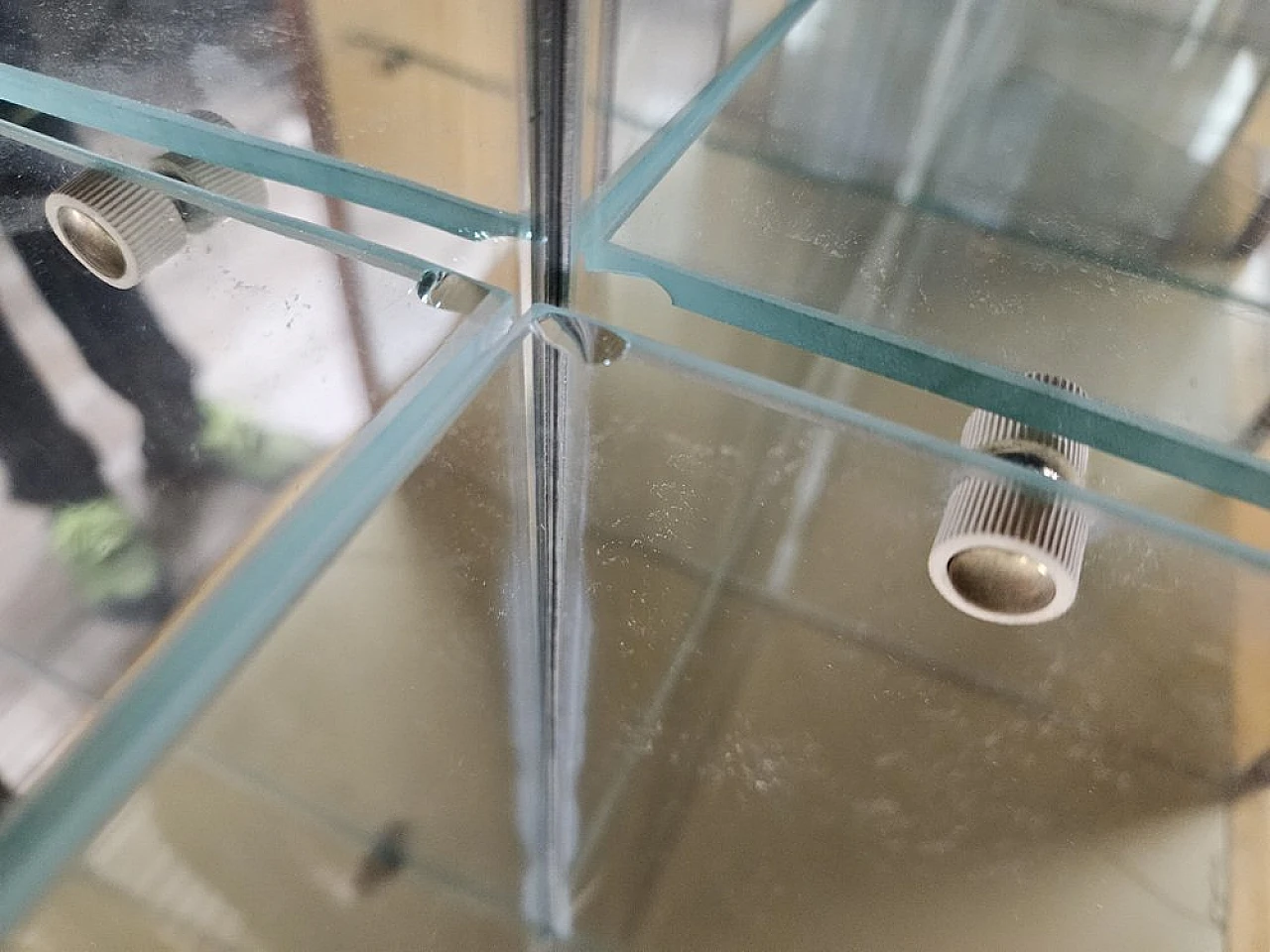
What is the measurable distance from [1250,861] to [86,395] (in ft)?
2.04

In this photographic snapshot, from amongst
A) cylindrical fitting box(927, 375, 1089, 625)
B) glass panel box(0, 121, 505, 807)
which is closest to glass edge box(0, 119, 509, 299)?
glass panel box(0, 121, 505, 807)

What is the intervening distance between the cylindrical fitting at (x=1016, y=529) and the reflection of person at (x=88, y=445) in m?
0.31

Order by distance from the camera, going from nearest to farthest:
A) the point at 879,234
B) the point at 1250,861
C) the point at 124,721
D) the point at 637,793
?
the point at 124,721
the point at 879,234
the point at 1250,861
the point at 637,793

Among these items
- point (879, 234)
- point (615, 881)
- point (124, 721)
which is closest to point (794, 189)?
point (879, 234)

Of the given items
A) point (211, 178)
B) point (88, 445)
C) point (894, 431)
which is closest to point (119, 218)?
point (211, 178)

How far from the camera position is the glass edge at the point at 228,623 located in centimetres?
22

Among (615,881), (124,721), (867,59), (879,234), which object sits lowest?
(124,721)

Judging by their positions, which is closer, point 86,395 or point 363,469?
point 363,469

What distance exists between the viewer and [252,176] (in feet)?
1.30

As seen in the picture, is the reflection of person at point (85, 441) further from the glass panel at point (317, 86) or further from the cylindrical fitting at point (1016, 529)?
the cylindrical fitting at point (1016, 529)

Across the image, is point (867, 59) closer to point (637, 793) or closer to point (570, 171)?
point (570, 171)

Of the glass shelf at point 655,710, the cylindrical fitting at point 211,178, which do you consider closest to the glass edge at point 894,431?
the glass shelf at point 655,710

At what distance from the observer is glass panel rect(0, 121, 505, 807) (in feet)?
1.40

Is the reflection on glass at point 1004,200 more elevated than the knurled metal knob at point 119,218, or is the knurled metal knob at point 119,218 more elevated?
the reflection on glass at point 1004,200
